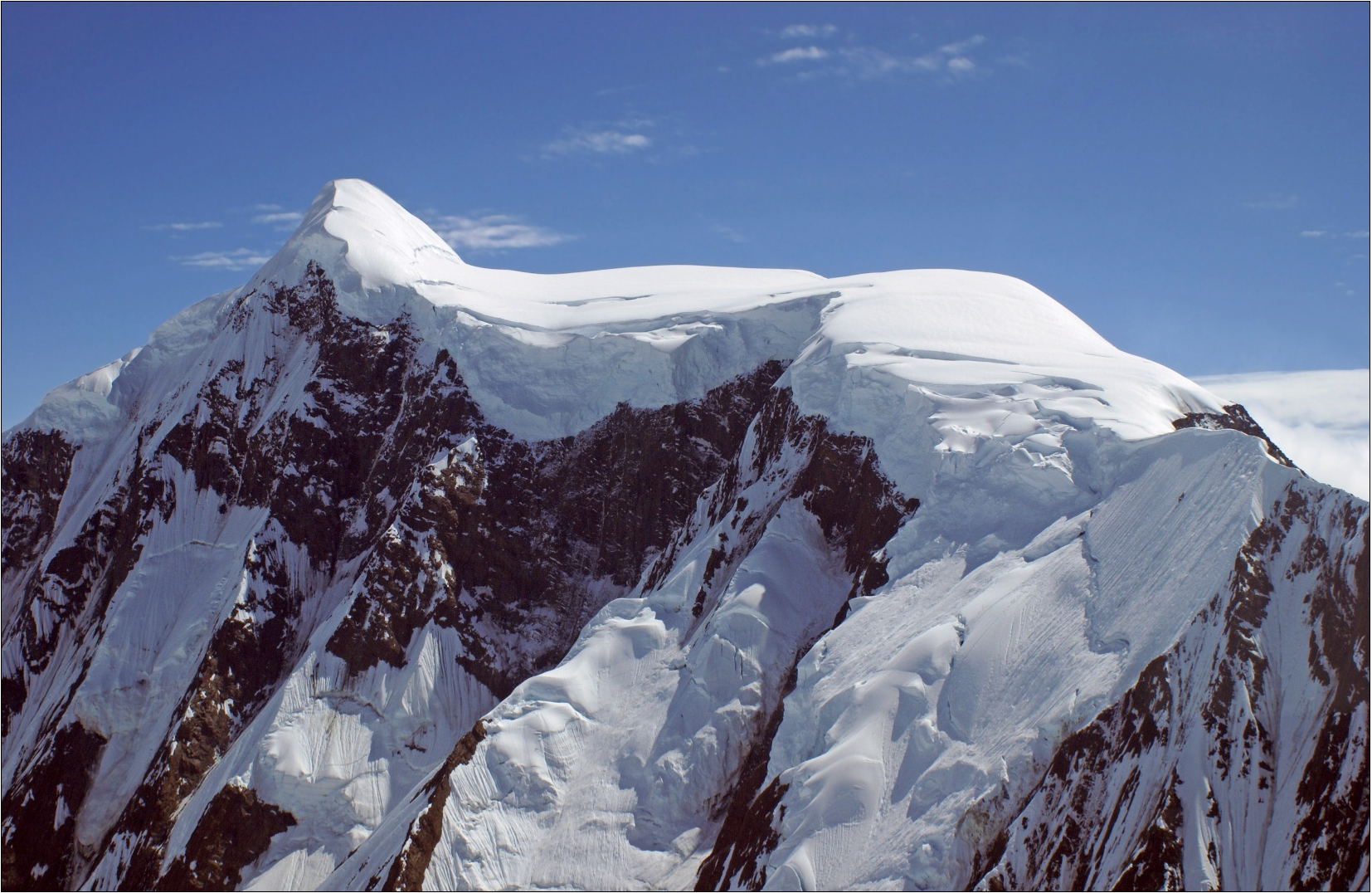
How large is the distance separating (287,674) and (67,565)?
78.5 ft

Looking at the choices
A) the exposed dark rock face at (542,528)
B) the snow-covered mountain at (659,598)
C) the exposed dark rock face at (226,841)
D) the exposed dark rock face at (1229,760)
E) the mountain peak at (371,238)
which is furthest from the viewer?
the mountain peak at (371,238)

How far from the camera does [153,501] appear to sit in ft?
231

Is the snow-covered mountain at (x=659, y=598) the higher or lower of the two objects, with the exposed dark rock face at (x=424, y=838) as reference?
higher

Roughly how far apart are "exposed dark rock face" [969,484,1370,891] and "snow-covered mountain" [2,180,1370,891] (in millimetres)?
101

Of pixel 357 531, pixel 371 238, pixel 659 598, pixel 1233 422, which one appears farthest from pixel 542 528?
pixel 1233 422

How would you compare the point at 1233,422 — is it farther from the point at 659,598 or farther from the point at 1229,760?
the point at 659,598

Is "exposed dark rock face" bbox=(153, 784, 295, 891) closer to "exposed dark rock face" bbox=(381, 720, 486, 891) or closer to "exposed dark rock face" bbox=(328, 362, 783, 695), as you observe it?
"exposed dark rock face" bbox=(328, 362, 783, 695)

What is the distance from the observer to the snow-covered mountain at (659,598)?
28.8m

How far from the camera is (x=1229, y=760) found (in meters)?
27.2

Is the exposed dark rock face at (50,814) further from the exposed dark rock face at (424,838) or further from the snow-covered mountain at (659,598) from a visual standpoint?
the exposed dark rock face at (424,838)

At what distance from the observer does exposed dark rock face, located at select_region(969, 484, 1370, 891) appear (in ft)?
83.7

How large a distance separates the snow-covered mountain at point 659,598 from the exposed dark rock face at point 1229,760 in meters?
0.10

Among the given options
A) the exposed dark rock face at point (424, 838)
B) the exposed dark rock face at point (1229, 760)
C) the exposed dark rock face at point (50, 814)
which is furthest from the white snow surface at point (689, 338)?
the exposed dark rock face at point (50, 814)

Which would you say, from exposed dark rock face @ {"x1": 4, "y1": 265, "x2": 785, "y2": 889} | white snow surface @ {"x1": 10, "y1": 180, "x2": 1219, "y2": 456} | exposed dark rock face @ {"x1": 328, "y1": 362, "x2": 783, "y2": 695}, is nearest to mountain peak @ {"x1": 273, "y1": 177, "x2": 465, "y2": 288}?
white snow surface @ {"x1": 10, "y1": 180, "x2": 1219, "y2": 456}
